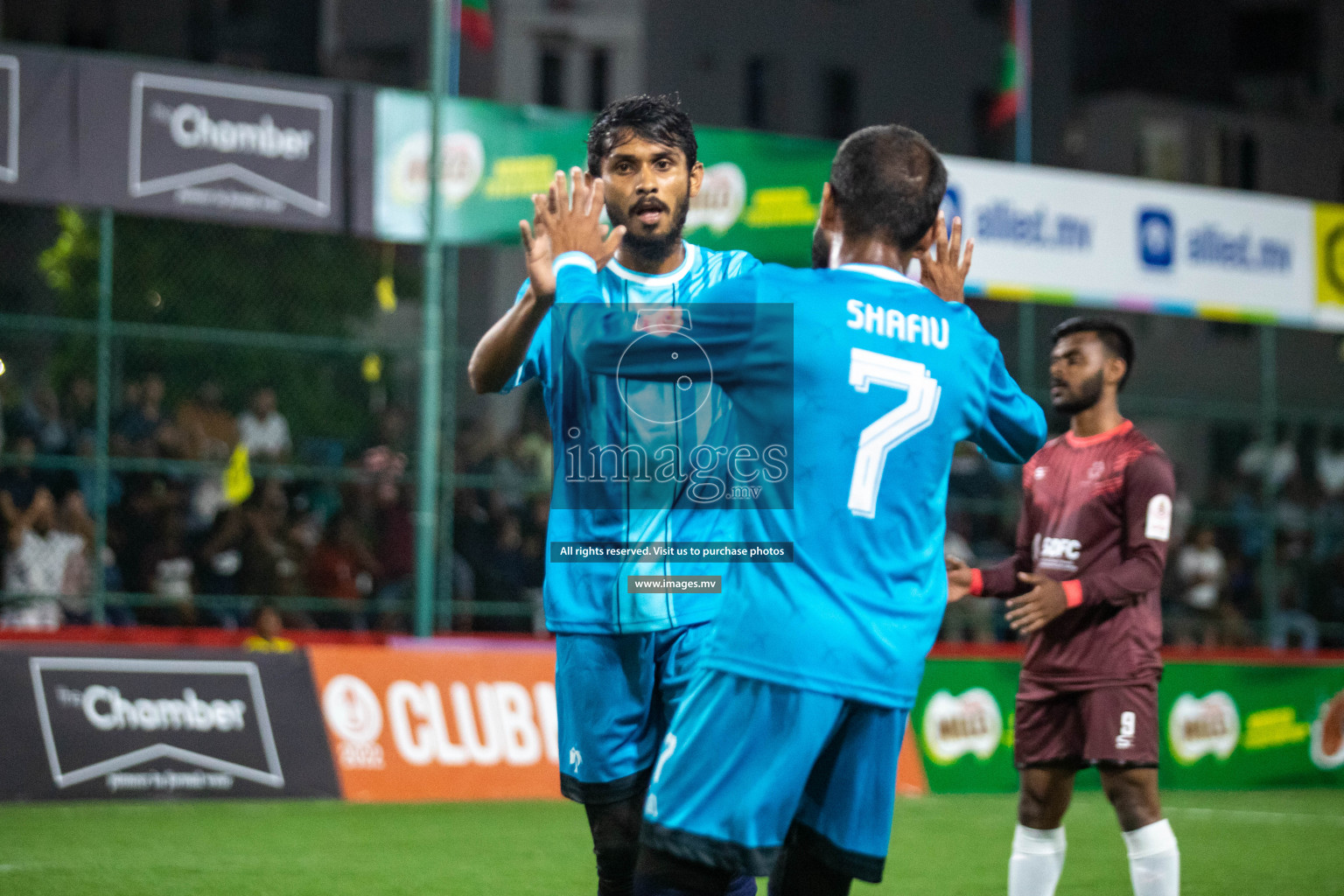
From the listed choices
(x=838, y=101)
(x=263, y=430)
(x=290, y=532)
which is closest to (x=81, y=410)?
(x=263, y=430)

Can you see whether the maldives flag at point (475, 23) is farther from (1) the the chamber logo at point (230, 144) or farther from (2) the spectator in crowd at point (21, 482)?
(2) the spectator in crowd at point (21, 482)

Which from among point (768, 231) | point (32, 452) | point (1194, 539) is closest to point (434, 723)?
point (32, 452)

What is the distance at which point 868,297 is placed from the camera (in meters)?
3.56

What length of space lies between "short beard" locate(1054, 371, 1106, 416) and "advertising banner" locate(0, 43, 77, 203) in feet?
27.8

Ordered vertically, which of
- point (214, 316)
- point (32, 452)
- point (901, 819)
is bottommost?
point (901, 819)

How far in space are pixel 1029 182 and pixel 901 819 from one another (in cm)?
699

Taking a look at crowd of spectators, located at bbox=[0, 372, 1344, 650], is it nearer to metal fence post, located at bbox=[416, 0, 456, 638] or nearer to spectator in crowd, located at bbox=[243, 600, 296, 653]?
spectator in crowd, located at bbox=[243, 600, 296, 653]

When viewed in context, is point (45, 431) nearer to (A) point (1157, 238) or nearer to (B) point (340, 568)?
(B) point (340, 568)

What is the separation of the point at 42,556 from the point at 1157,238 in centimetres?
1073

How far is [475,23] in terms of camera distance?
49.5 feet

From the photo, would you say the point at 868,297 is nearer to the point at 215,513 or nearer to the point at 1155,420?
the point at 215,513

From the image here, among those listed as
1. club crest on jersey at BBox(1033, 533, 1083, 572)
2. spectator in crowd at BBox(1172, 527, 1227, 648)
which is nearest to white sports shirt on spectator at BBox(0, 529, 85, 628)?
club crest on jersey at BBox(1033, 533, 1083, 572)

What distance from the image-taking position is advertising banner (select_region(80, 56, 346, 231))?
490 inches

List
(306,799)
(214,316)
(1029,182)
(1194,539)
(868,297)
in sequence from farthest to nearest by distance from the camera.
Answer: (214,316)
(1194,539)
(1029,182)
(306,799)
(868,297)
